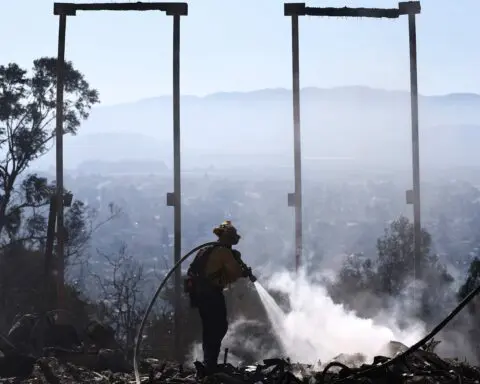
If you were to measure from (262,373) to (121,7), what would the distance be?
7749 mm

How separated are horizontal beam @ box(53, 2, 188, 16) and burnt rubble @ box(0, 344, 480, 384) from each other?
627 cm

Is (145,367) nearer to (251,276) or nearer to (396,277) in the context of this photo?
(251,276)

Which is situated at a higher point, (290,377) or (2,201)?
(2,201)

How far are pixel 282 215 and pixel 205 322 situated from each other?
5373 cm

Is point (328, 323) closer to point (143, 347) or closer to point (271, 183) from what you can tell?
point (143, 347)

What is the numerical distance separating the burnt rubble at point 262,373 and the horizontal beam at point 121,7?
6271 mm

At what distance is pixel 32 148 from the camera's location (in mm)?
22422

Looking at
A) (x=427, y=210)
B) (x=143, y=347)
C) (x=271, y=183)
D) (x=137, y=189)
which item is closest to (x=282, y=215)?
(x=427, y=210)

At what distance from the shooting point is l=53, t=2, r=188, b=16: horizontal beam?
1420cm

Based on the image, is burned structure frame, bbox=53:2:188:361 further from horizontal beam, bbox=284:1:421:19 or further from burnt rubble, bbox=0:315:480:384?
burnt rubble, bbox=0:315:480:384

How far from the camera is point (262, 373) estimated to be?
9.36 m

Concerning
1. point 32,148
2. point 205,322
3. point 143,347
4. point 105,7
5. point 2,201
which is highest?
point 105,7

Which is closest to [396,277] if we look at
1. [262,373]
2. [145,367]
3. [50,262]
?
[50,262]

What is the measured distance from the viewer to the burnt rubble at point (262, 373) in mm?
8383
